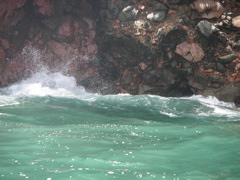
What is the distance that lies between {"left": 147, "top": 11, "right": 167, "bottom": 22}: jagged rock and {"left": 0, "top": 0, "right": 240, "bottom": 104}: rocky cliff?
0.11 ft

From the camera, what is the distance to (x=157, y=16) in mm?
9477

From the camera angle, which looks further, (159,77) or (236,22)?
(159,77)

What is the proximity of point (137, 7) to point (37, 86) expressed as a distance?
15.2 ft

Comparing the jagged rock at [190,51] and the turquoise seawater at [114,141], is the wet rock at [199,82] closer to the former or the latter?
the jagged rock at [190,51]

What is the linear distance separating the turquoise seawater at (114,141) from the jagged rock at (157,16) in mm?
3353

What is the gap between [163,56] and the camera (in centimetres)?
946

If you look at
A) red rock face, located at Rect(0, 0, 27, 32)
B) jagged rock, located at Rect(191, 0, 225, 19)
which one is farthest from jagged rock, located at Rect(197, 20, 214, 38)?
red rock face, located at Rect(0, 0, 27, 32)

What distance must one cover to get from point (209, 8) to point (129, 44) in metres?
2.95

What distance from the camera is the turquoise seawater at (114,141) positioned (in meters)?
2.96

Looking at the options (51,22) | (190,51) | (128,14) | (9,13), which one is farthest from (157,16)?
(9,13)

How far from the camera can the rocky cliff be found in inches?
346

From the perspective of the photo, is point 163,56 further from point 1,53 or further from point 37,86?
point 1,53

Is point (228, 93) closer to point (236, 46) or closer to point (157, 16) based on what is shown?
point (236, 46)

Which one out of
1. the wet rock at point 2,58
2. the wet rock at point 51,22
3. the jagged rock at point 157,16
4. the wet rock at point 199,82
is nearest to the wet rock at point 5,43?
the wet rock at point 2,58
